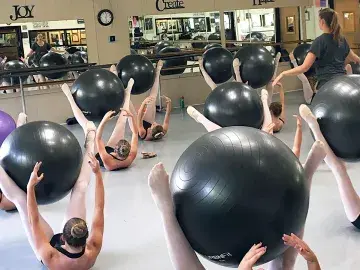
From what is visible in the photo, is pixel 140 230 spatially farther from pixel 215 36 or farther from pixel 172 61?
pixel 215 36

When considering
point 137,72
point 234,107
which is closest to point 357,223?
point 234,107

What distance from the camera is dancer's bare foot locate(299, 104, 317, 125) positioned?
10.8ft

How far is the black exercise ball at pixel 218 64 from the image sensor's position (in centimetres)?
768

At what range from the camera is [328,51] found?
4.69 metres

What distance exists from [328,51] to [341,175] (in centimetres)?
159

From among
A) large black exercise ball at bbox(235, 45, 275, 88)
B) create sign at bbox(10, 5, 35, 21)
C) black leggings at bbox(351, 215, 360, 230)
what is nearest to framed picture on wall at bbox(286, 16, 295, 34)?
large black exercise ball at bbox(235, 45, 275, 88)

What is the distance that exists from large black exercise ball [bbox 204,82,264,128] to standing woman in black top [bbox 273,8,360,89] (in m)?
0.55

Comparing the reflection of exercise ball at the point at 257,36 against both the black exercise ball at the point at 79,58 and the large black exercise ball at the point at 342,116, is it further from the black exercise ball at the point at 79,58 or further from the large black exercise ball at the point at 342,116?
the large black exercise ball at the point at 342,116

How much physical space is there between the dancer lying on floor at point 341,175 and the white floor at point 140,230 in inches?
6.9

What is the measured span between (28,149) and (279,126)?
4.36 m

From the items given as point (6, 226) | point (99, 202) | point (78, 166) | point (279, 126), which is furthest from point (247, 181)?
point (279, 126)

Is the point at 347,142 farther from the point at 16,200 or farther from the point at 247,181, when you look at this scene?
the point at 16,200

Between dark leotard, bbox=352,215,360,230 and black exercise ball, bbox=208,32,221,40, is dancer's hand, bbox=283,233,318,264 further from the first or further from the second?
black exercise ball, bbox=208,32,221,40

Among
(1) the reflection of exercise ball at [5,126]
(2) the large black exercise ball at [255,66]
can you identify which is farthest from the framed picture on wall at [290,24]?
(1) the reflection of exercise ball at [5,126]
